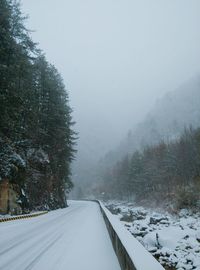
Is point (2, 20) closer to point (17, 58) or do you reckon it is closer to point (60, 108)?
point (17, 58)

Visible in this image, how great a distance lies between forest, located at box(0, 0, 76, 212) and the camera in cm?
2072

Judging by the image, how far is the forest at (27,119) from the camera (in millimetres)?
20717

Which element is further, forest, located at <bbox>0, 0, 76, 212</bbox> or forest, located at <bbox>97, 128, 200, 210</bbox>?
forest, located at <bbox>97, 128, 200, 210</bbox>

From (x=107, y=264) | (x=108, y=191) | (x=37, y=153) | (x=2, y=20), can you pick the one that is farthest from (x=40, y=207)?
(x=108, y=191)

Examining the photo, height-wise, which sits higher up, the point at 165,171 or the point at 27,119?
the point at 27,119

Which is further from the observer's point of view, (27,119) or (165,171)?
(165,171)

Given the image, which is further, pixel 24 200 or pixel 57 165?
pixel 57 165

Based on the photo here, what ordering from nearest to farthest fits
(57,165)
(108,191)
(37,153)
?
(37,153)
(57,165)
(108,191)

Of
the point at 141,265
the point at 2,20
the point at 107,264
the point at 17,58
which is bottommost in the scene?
the point at 107,264

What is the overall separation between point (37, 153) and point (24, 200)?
7271 millimetres

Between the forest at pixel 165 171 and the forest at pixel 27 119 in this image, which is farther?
the forest at pixel 165 171

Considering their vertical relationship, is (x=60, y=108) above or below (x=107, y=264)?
above

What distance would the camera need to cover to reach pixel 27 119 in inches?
1033

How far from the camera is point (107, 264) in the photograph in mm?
6977
